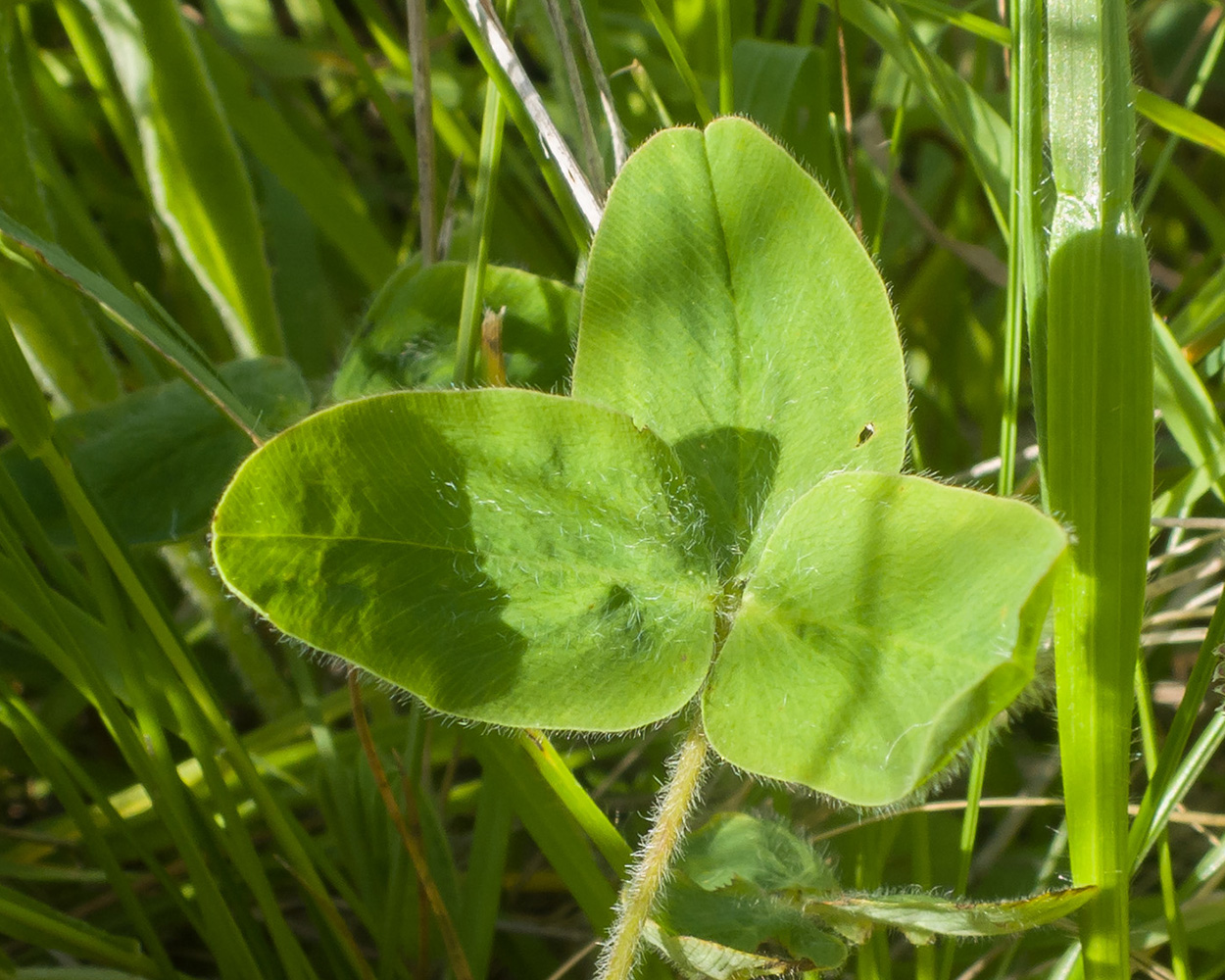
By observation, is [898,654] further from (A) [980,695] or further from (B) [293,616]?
(B) [293,616]

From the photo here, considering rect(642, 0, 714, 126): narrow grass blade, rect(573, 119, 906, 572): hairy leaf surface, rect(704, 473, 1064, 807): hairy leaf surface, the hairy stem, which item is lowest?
the hairy stem

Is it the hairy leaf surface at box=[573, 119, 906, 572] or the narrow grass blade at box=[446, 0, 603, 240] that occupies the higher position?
the narrow grass blade at box=[446, 0, 603, 240]

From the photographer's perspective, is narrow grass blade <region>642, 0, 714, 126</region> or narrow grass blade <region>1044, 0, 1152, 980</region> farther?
narrow grass blade <region>642, 0, 714, 126</region>

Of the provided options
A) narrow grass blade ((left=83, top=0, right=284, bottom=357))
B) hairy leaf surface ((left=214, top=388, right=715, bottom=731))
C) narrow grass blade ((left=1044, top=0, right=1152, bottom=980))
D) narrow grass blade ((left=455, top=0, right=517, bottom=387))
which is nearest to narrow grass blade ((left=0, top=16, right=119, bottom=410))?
narrow grass blade ((left=83, top=0, right=284, bottom=357))

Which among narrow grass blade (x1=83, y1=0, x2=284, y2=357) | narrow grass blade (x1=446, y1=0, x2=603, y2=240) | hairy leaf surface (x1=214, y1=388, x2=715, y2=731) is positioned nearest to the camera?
hairy leaf surface (x1=214, y1=388, x2=715, y2=731)

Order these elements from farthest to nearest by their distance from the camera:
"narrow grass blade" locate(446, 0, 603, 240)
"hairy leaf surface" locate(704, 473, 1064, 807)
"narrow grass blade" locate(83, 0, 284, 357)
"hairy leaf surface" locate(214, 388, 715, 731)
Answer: "narrow grass blade" locate(83, 0, 284, 357), "narrow grass blade" locate(446, 0, 603, 240), "hairy leaf surface" locate(214, 388, 715, 731), "hairy leaf surface" locate(704, 473, 1064, 807)

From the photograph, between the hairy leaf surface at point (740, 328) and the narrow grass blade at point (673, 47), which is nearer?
the hairy leaf surface at point (740, 328)

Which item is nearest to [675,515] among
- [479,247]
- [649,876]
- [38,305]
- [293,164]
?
[649,876]

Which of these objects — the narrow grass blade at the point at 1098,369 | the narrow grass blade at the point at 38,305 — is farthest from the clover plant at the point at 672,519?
the narrow grass blade at the point at 38,305

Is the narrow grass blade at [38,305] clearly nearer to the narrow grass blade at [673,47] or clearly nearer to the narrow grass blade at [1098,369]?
the narrow grass blade at [673,47]

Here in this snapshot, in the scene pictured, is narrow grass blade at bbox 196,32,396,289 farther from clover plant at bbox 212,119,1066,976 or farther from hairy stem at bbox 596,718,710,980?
hairy stem at bbox 596,718,710,980
